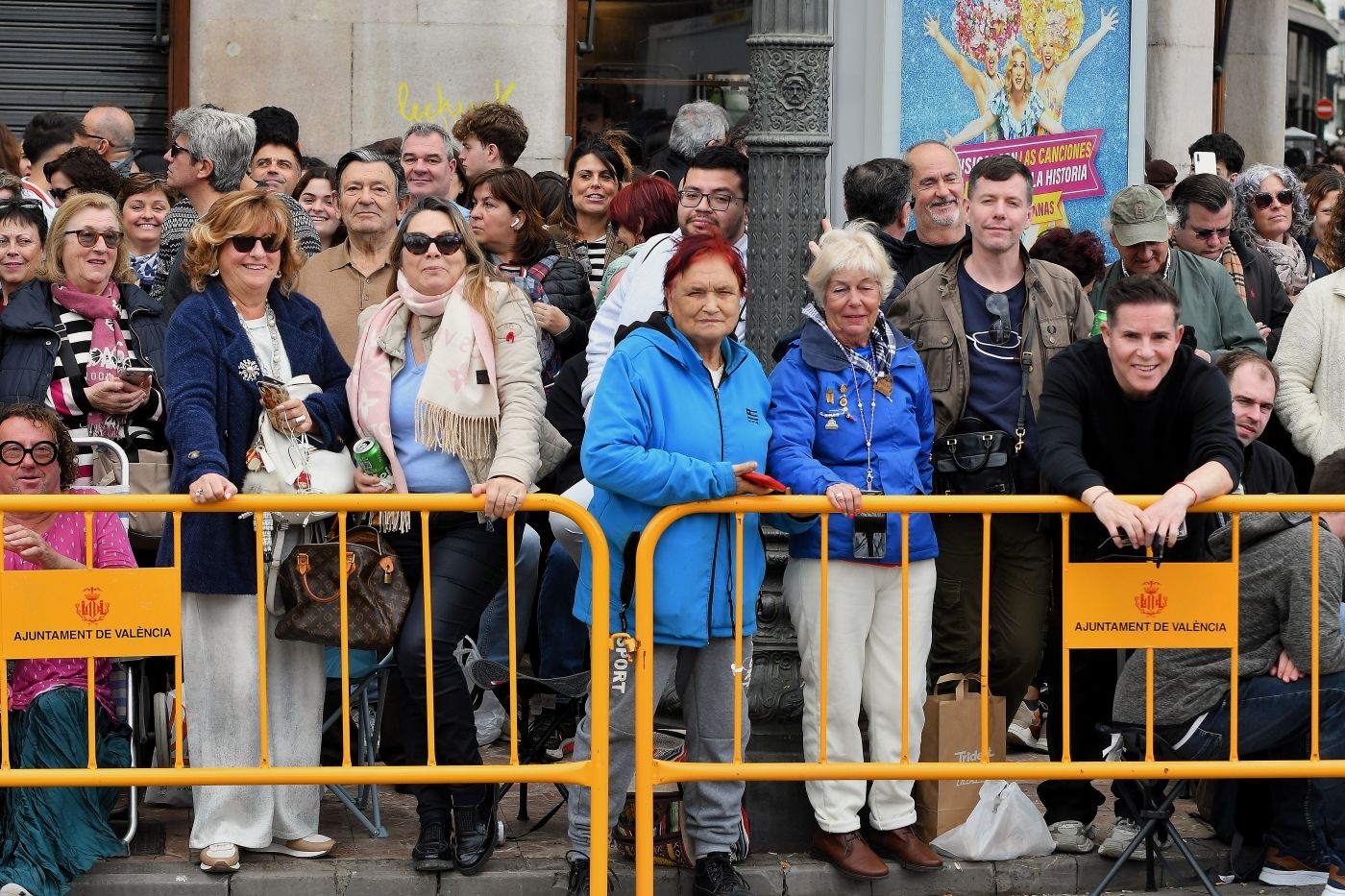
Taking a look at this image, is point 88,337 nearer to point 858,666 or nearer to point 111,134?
point 858,666

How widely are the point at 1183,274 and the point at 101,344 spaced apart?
4405 millimetres

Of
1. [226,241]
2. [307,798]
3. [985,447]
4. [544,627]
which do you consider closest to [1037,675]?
[985,447]

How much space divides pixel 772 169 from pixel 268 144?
3.24 m

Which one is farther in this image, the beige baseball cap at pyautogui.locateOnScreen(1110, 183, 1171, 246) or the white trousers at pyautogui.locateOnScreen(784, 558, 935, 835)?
the beige baseball cap at pyautogui.locateOnScreen(1110, 183, 1171, 246)

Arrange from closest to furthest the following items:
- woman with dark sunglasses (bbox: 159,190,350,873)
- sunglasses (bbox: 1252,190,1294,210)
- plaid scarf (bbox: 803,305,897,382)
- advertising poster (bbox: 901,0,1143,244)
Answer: woman with dark sunglasses (bbox: 159,190,350,873) < plaid scarf (bbox: 803,305,897,382) < advertising poster (bbox: 901,0,1143,244) < sunglasses (bbox: 1252,190,1294,210)

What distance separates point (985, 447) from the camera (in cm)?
654

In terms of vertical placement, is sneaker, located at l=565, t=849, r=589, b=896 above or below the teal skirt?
below

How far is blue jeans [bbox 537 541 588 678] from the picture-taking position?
25.0ft

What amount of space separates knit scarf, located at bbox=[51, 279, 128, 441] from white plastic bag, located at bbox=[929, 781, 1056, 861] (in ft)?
11.0

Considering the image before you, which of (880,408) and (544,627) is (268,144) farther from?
(880,408)

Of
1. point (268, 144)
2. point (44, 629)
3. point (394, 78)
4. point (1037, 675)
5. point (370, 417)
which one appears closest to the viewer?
point (44, 629)

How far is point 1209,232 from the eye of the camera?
8703 mm

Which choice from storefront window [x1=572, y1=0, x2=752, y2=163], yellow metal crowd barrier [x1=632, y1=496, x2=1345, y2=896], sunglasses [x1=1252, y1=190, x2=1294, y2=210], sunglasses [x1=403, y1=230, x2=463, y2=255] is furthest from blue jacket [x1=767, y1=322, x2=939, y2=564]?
storefront window [x1=572, y1=0, x2=752, y2=163]

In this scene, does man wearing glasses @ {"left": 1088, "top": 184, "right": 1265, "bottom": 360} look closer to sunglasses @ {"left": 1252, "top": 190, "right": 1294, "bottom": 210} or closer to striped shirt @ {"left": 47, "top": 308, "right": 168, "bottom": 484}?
sunglasses @ {"left": 1252, "top": 190, "right": 1294, "bottom": 210}
